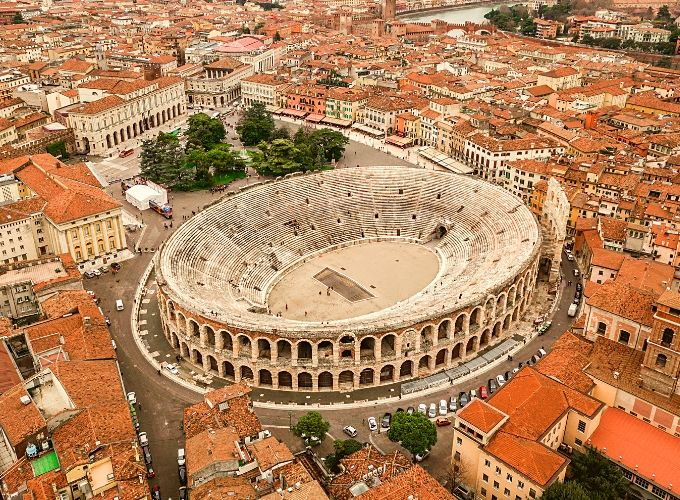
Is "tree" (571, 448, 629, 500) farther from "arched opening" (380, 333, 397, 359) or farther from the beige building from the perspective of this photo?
the beige building

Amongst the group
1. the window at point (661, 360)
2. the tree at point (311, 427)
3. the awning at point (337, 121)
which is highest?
the window at point (661, 360)

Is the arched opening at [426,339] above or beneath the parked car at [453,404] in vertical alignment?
above

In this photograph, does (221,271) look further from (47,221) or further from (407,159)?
(407,159)

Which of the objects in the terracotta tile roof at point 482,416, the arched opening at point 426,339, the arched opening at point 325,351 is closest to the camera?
the terracotta tile roof at point 482,416

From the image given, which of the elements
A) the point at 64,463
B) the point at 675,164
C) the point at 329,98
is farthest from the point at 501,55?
the point at 64,463

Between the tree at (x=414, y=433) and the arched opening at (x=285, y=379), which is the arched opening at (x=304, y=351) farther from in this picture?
the tree at (x=414, y=433)

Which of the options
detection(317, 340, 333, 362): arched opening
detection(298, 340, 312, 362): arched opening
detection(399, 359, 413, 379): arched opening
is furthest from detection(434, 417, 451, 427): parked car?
detection(298, 340, 312, 362): arched opening

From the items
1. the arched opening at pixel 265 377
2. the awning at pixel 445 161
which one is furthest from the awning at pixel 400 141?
the arched opening at pixel 265 377
